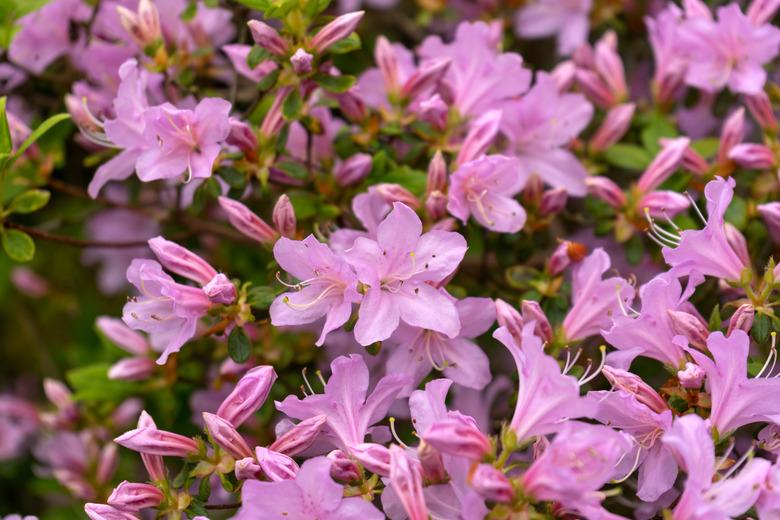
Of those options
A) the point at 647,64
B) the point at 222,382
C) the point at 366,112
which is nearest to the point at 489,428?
the point at 222,382

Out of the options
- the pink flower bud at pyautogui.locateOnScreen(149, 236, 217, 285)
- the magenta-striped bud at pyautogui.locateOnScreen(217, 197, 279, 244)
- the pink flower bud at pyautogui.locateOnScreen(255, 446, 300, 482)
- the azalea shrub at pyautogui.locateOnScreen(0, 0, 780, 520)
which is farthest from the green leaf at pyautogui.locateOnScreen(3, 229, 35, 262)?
the pink flower bud at pyautogui.locateOnScreen(255, 446, 300, 482)

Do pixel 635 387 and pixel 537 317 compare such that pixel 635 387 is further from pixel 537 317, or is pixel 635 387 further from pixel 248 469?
pixel 248 469

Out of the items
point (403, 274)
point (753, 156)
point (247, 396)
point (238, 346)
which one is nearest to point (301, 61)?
point (403, 274)

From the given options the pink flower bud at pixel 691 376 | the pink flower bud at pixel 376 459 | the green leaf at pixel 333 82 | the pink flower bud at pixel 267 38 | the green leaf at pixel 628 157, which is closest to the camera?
the pink flower bud at pixel 376 459

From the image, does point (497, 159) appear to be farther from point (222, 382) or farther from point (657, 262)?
point (222, 382)

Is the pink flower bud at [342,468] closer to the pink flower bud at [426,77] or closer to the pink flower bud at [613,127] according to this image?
the pink flower bud at [426,77]

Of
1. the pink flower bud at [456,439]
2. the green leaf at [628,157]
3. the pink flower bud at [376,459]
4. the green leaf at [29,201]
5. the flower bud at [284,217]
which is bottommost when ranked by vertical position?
the pink flower bud at [376,459]

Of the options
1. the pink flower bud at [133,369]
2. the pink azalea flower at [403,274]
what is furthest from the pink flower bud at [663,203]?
the pink flower bud at [133,369]
